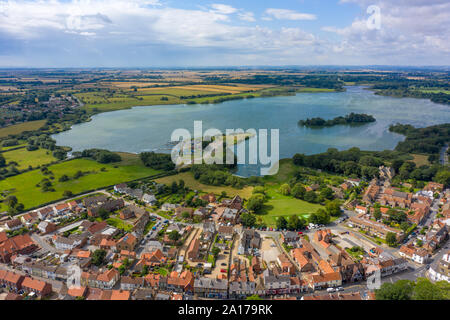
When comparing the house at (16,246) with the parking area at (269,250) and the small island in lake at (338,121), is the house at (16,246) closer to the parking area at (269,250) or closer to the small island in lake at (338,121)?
the parking area at (269,250)

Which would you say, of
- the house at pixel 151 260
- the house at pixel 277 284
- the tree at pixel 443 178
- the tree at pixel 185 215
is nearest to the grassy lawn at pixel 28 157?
the tree at pixel 185 215

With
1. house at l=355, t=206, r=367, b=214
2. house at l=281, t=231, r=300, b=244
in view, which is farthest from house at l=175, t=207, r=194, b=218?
house at l=355, t=206, r=367, b=214

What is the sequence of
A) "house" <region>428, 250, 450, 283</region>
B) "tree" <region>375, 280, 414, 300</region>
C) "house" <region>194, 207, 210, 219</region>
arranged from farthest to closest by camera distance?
"house" <region>194, 207, 210, 219</region>
"house" <region>428, 250, 450, 283</region>
"tree" <region>375, 280, 414, 300</region>

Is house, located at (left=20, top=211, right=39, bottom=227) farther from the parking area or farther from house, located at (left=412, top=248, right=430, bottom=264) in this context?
house, located at (left=412, top=248, right=430, bottom=264)

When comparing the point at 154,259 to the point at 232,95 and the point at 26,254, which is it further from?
the point at 232,95

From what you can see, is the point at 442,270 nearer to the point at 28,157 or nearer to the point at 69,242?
the point at 69,242

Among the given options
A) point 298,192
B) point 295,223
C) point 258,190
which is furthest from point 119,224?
point 298,192
